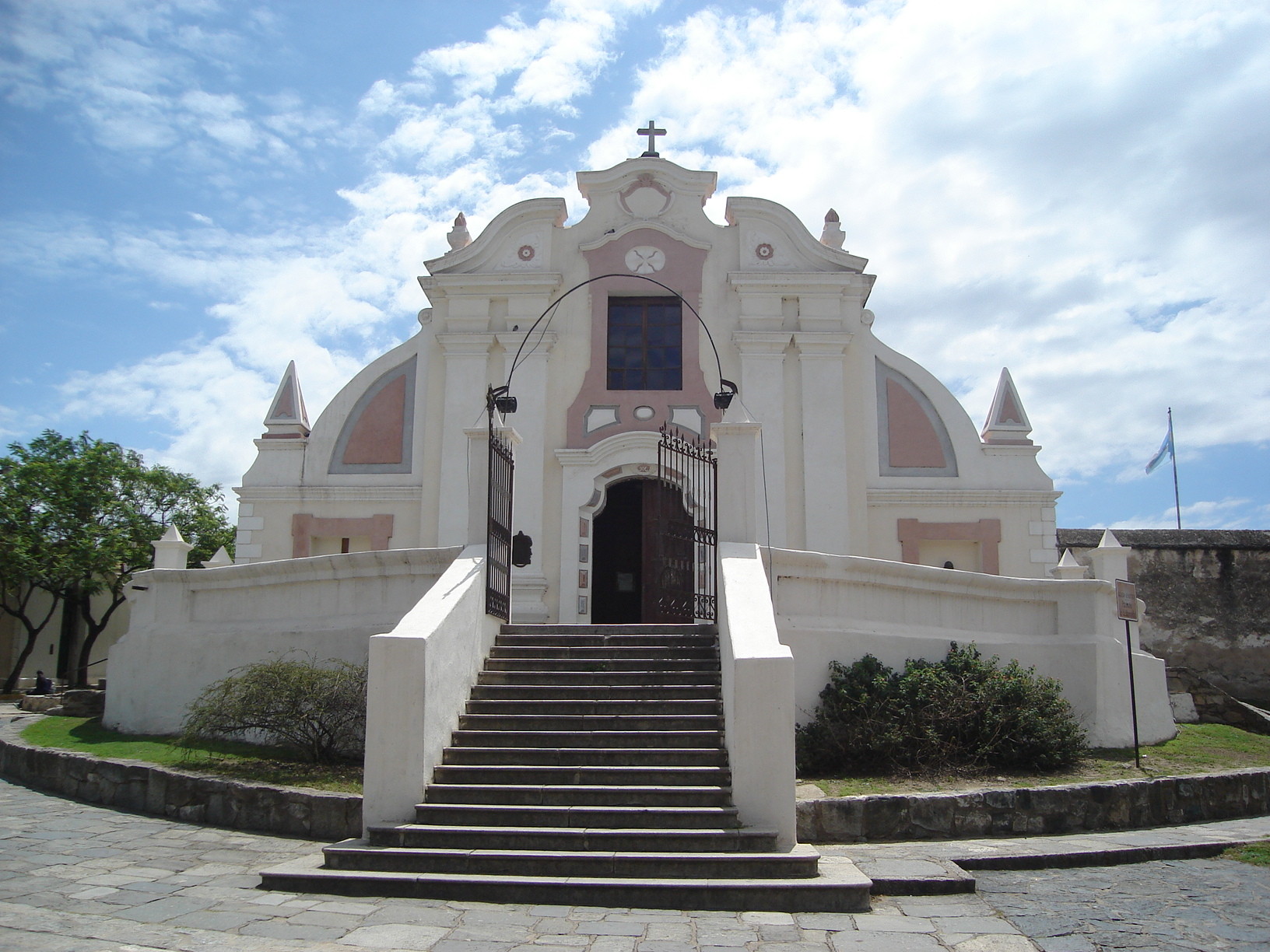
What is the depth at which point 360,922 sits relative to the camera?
581 centimetres

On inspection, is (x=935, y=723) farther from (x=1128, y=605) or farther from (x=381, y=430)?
(x=381, y=430)

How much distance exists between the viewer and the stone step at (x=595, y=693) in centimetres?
896

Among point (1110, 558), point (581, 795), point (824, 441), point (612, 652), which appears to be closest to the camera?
point (581, 795)

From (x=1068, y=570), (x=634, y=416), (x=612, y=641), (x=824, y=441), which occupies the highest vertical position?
(x=634, y=416)

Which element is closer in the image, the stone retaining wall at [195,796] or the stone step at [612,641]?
the stone retaining wall at [195,796]

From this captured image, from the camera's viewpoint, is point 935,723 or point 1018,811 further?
point 935,723

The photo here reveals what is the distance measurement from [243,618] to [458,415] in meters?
4.86

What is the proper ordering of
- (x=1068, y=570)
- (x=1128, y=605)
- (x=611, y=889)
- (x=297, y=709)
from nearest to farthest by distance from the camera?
1. (x=611, y=889)
2. (x=297, y=709)
3. (x=1128, y=605)
4. (x=1068, y=570)

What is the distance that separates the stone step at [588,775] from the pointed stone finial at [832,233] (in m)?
10.4

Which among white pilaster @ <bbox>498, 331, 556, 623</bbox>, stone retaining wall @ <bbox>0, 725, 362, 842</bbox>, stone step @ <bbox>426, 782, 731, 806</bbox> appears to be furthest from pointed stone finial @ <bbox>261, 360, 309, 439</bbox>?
stone step @ <bbox>426, 782, 731, 806</bbox>

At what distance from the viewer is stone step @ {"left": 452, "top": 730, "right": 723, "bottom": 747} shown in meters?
8.27

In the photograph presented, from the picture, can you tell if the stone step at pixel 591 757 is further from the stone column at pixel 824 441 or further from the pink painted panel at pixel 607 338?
the pink painted panel at pixel 607 338

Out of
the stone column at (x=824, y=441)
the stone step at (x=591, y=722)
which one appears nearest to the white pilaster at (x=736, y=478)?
the stone step at (x=591, y=722)

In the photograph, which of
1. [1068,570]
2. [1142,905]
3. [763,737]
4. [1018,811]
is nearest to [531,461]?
[1068,570]
